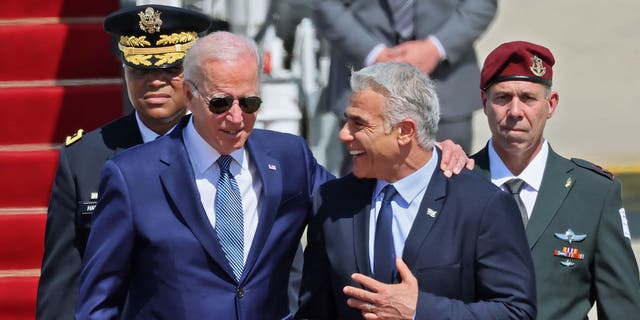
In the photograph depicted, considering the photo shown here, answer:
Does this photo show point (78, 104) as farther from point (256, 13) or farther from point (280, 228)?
point (280, 228)

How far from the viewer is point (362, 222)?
4.46m

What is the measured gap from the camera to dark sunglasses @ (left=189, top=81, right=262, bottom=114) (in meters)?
4.45

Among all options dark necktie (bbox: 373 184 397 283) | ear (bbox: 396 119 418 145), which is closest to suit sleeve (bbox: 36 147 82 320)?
dark necktie (bbox: 373 184 397 283)

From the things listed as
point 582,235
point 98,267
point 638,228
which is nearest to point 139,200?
point 98,267

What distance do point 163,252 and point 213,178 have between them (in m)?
0.29

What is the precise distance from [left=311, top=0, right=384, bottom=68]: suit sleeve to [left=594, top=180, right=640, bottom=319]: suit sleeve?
1.49 meters

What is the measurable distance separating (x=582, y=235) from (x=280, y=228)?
1060 mm

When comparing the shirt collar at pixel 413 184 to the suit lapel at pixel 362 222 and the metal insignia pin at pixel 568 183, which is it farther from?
the metal insignia pin at pixel 568 183

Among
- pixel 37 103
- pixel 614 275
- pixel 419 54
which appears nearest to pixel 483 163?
pixel 614 275

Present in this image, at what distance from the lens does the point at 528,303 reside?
4.40 meters

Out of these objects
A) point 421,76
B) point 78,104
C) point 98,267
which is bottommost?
point 78,104

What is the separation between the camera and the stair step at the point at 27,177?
23.2 ft

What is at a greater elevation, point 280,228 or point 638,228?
point 280,228

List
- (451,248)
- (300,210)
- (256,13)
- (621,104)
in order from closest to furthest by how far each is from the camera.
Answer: (451,248), (300,210), (256,13), (621,104)
